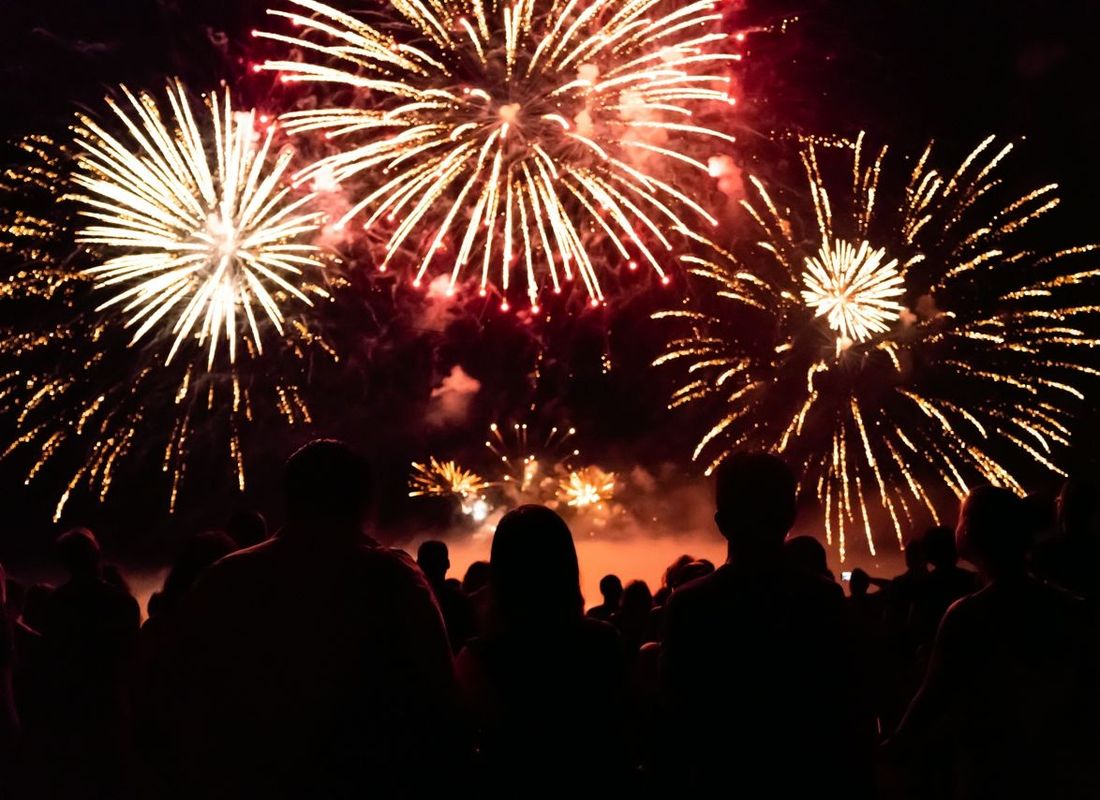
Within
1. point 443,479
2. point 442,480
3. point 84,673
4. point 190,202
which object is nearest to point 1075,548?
point 84,673

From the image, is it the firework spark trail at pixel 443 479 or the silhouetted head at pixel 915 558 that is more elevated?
the firework spark trail at pixel 443 479

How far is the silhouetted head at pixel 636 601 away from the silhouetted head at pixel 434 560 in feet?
3.87

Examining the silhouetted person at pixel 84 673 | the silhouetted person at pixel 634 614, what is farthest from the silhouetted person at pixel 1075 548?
the silhouetted person at pixel 84 673

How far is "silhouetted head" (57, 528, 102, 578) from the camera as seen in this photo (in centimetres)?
561

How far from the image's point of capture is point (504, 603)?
3.32m

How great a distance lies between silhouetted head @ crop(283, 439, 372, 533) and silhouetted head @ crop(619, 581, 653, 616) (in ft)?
11.8

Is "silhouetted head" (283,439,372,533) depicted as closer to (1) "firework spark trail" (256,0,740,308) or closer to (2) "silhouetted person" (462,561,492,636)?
(2) "silhouetted person" (462,561,492,636)

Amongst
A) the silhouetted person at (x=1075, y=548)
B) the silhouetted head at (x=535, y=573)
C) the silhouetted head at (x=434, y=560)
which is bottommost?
the silhouetted head at (x=535, y=573)

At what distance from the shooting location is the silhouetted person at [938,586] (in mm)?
5926

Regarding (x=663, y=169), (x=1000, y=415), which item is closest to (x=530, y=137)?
(x=663, y=169)

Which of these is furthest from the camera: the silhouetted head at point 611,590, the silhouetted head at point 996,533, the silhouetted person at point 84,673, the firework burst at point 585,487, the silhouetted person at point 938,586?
the firework burst at point 585,487

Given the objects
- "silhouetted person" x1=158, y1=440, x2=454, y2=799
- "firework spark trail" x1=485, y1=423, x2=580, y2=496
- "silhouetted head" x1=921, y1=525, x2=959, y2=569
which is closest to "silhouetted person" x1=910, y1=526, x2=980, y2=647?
"silhouetted head" x1=921, y1=525, x2=959, y2=569

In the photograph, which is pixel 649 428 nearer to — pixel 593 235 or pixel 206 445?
pixel 206 445

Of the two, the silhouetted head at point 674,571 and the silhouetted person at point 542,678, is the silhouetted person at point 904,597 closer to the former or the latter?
the silhouetted head at point 674,571
